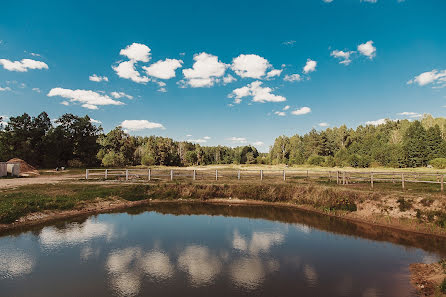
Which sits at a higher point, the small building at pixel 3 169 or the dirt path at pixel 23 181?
the small building at pixel 3 169

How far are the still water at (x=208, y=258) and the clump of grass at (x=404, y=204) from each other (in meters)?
2.81

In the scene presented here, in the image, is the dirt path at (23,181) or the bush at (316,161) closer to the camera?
the dirt path at (23,181)

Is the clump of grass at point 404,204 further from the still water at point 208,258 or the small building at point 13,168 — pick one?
the small building at point 13,168

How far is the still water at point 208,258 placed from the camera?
9.27 m

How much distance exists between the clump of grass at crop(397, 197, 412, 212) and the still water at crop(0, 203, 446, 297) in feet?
9.23

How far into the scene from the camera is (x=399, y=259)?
12414 mm

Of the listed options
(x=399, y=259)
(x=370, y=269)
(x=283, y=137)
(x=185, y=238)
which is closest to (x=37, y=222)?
(x=185, y=238)

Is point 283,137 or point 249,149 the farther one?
point 249,149

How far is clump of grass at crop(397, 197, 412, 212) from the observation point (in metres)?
18.0

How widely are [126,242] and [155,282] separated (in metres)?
5.58

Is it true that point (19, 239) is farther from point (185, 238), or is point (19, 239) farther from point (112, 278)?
point (185, 238)

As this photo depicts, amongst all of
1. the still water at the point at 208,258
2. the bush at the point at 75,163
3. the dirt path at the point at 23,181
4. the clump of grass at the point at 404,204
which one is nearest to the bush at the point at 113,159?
the bush at the point at 75,163

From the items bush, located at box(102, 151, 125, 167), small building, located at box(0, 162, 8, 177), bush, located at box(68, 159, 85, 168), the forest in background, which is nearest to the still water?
small building, located at box(0, 162, 8, 177)

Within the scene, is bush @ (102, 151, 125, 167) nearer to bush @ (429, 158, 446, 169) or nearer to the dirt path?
the dirt path
